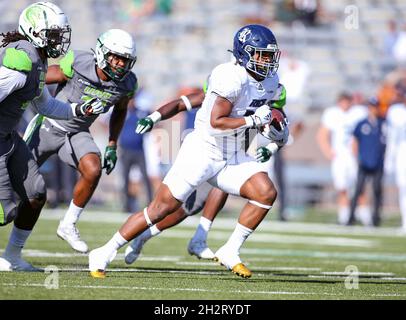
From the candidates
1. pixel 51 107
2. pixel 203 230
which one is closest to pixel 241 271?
pixel 203 230

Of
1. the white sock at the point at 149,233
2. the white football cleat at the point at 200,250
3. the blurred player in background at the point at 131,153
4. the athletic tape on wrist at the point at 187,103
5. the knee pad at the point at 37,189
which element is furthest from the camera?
the blurred player in background at the point at 131,153

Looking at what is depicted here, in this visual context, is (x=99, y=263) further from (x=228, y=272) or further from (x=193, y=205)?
(x=193, y=205)

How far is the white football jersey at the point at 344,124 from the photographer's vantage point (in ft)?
51.3

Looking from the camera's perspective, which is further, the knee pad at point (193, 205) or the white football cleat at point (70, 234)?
the knee pad at point (193, 205)

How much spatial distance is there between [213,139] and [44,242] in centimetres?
421

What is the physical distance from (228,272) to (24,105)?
91.3 inches

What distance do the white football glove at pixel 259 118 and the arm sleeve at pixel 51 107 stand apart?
4.33 feet

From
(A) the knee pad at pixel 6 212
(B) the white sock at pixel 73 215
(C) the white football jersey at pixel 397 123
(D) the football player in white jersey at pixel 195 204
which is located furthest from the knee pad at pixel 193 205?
(C) the white football jersey at pixel 397 123

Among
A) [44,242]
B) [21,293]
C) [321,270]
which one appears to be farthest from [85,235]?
[21,293]

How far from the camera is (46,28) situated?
656cm

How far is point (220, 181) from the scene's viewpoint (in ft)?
22.0

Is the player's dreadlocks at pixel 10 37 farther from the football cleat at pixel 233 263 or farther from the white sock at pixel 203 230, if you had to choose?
the white sock at pixel 203 230

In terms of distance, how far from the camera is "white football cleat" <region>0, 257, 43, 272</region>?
6.86 metres
